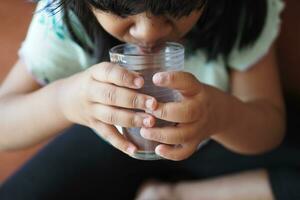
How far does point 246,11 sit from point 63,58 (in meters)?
0.31

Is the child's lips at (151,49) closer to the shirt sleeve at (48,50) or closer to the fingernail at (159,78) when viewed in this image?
the fingernail at (159,78)

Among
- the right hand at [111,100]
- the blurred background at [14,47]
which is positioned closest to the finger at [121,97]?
the right hand at [111,100]

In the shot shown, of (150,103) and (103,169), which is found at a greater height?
(150,103)

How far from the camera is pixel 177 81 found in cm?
51

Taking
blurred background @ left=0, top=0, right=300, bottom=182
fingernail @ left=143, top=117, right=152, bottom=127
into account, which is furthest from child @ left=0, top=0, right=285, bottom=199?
blurred background @ left=0, top=0, right=300, bottom=182

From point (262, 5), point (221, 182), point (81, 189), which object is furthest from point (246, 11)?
point (81, 189)

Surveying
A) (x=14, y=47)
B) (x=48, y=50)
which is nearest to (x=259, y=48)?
(x=48, y=50)

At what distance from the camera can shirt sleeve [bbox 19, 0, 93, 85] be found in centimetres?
79

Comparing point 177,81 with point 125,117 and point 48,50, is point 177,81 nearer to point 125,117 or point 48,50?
point 125,117

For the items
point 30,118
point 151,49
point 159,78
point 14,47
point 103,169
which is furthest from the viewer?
point 14,47

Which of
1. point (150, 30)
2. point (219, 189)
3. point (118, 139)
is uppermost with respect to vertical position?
point (150, 30)

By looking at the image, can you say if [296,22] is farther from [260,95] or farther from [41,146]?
[41,146]

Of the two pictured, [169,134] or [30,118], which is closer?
[169,134]

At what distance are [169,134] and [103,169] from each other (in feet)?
1.08
